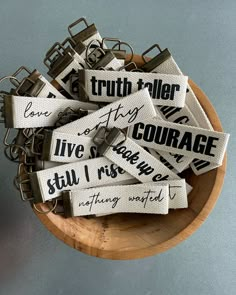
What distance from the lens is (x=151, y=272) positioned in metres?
0.55

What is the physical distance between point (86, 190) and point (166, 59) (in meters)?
0.14

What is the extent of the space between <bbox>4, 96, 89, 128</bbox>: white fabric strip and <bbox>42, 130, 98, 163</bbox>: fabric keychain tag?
2 cm

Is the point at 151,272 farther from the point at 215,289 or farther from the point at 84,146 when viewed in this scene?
the point at 84,146

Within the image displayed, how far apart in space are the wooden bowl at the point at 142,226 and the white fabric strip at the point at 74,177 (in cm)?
2

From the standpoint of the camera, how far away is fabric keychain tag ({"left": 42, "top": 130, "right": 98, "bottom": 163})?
17.8 inches

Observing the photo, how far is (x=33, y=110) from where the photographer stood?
458 millimetres

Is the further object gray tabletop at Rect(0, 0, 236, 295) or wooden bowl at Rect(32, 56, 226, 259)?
gray tabletop at Rect(0, 0, 236, 295)

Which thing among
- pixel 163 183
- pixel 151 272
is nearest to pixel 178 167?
pixel 163 183

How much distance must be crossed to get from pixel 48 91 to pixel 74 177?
0.08 meters

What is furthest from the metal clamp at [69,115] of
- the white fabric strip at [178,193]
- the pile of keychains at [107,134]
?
the white fabric strip at [178,193]

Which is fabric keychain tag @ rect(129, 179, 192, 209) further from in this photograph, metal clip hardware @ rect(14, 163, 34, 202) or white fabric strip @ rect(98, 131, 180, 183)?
metal clip hardware @ rect(14, 163, 34, 202)

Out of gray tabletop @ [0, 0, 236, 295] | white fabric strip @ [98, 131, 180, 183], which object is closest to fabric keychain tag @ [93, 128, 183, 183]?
white fabric strip @ [98, 131, 180, 183]

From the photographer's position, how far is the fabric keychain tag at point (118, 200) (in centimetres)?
47

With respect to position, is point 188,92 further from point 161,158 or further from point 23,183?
point 23,183
